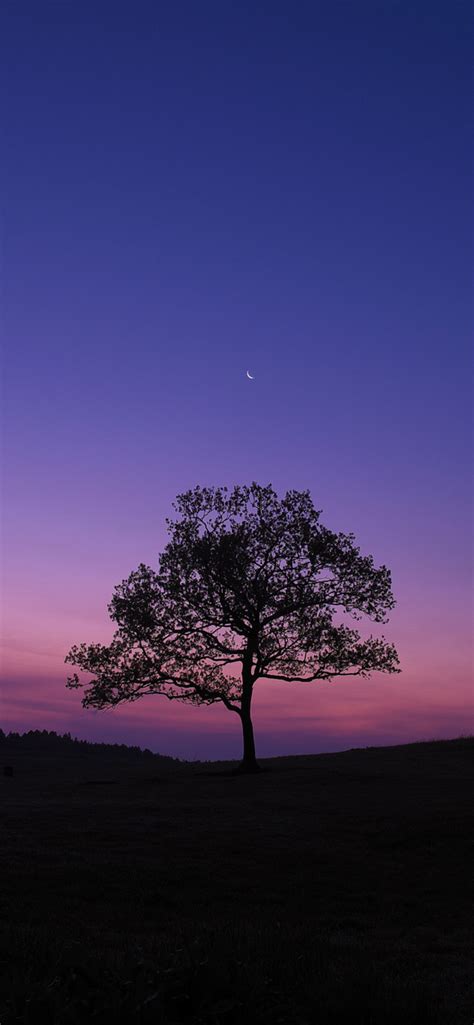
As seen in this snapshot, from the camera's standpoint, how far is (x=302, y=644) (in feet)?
160

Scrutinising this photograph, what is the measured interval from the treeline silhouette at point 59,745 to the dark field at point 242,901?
34705 millimetres

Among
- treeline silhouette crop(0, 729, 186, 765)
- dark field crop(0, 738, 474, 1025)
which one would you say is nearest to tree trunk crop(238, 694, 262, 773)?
dark field crop(0, 738, 474, 1025)

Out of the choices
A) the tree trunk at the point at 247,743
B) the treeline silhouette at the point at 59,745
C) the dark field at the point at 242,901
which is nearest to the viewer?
the dark field at the point at 242,901

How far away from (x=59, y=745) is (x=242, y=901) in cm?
6436

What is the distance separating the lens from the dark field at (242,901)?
9.12 m

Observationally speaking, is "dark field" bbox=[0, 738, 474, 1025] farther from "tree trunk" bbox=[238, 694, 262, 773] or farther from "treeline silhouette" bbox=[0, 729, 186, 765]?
"treeline silhouette" bbox=[0, 729, 186, 765]

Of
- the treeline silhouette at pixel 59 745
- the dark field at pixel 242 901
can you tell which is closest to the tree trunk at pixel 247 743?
the dark field at pixel 242 901

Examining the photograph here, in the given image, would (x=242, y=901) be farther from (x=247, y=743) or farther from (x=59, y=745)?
(x=59, y=745)

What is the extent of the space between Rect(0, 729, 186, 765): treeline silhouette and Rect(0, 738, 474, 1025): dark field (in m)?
34.7

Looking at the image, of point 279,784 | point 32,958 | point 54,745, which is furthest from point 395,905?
point 54,745

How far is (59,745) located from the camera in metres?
78.5

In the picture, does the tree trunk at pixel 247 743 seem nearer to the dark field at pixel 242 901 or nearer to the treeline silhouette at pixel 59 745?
the dark field at pixel 242 901

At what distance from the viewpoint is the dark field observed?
9.12m

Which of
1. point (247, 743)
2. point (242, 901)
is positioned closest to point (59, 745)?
point (247, 743)
